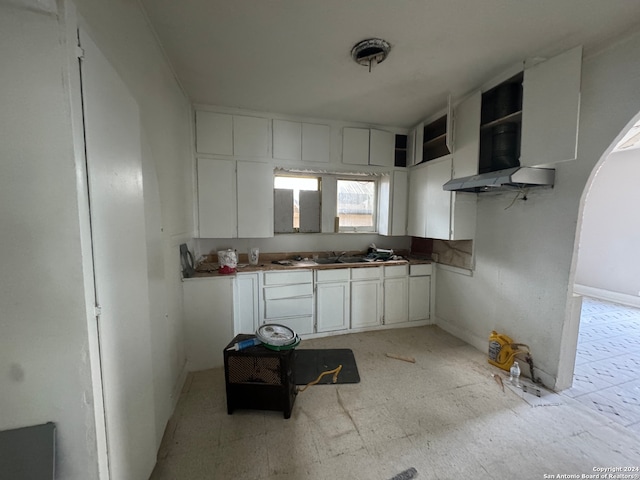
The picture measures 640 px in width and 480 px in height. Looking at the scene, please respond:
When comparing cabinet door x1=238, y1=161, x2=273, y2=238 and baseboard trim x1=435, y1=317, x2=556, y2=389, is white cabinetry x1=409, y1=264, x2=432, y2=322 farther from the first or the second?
cabinet door x1=238, y1=161, x2=273, y2=238

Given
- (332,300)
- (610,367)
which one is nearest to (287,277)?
(332,300)

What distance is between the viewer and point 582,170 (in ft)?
6.16

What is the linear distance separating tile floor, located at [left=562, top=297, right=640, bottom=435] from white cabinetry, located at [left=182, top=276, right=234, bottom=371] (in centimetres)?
306

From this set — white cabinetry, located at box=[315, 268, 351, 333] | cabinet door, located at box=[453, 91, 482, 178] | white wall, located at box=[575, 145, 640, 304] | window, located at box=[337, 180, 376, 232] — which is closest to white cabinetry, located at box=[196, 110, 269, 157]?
window, located at box=[337, 180, 376, 232]

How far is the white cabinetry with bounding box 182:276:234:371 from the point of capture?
2.28 metres

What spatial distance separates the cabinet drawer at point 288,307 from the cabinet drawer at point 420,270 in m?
1.42

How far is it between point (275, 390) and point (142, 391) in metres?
0.87

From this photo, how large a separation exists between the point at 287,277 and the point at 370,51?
222 cm

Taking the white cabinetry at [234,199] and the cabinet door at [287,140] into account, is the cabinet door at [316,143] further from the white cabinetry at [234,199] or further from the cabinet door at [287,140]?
the white cabinetry at [234,199]

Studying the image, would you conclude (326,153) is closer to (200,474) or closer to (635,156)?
(200,474)

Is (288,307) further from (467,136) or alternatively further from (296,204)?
(467,136)

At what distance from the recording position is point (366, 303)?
3.13m

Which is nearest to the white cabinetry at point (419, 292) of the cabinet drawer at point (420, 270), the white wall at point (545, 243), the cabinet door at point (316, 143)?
the cabinet drawer at point (420, 270)

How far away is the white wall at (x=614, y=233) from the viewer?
406cm
